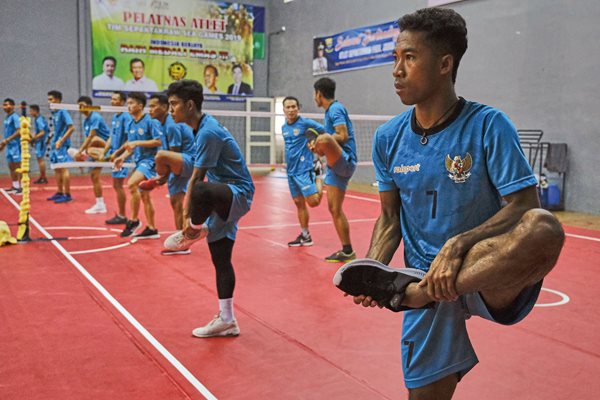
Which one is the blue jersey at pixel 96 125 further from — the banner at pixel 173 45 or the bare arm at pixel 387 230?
the bare arm at pixel 387 230

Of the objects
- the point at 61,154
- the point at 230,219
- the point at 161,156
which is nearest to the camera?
the point at 230,219

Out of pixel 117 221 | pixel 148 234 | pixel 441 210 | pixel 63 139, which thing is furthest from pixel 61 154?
pixel 441 210

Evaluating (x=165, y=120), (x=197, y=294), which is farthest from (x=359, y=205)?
(x=197, y=294)

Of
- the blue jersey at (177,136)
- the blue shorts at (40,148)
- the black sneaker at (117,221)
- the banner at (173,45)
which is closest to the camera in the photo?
the blue jersey at (177,136)

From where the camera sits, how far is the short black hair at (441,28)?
Result: 6.40ft

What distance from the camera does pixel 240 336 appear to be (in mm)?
4359

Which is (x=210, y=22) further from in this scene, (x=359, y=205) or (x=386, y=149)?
(x=386, y=149)

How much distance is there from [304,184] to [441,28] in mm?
5728

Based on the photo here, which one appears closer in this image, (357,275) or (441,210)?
(357,275)

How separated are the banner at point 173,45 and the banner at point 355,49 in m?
3.40

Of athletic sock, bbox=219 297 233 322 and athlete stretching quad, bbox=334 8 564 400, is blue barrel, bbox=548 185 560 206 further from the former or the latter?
athlete stretching quad, bbox=334 8 564 400

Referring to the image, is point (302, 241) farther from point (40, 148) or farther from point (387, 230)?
point (40, 148)

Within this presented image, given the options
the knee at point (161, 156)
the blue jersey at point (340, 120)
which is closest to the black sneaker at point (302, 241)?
the blue jersey at point (340, 120)

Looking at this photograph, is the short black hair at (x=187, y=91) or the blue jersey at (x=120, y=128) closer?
the short black hair at (x=187, y=91)
